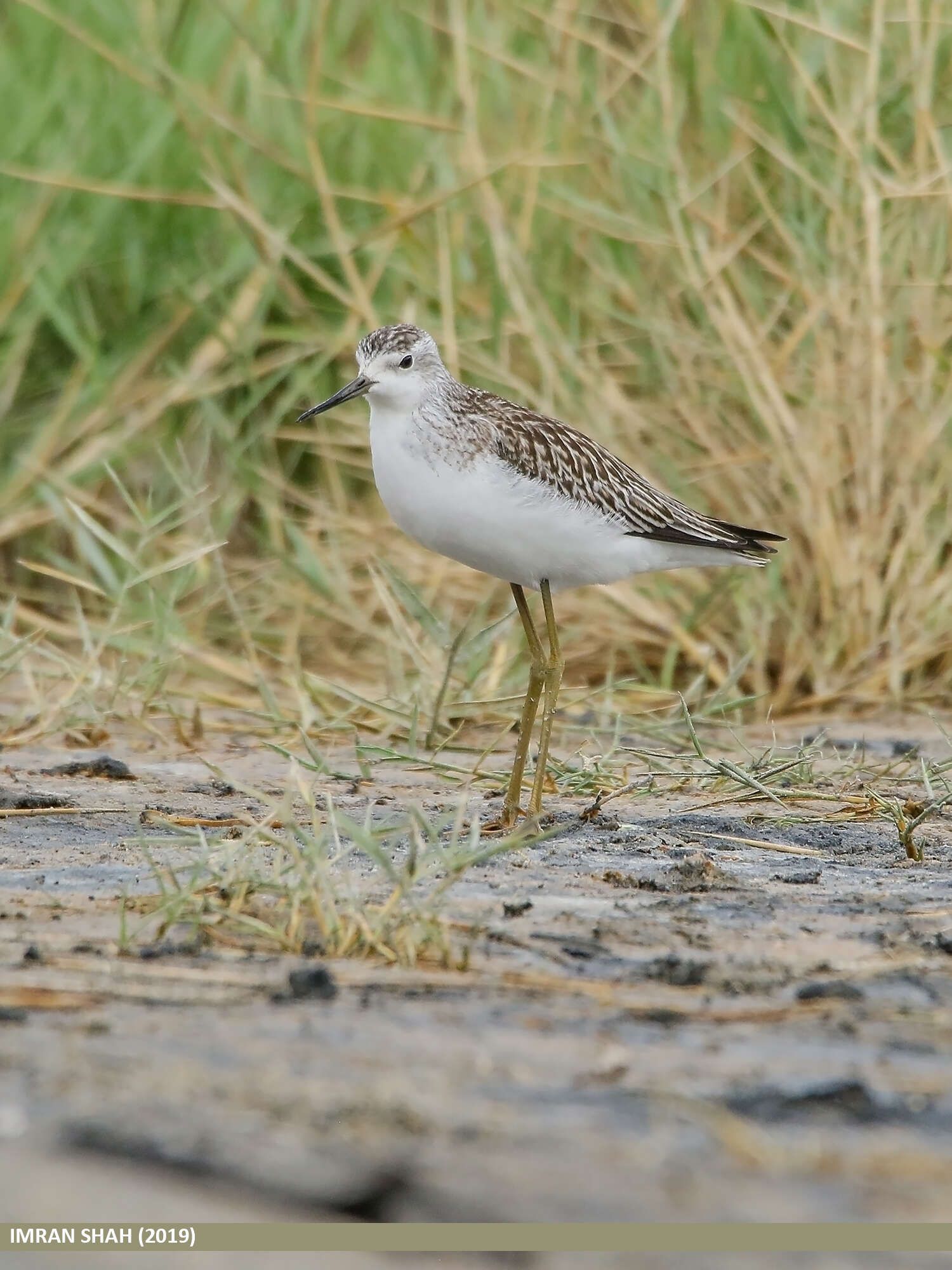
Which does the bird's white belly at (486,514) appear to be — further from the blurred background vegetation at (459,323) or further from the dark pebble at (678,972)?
the dark pebble at (678,972)

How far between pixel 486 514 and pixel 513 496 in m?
0.12

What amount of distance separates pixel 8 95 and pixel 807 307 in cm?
344

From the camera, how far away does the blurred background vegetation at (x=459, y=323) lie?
236 inches

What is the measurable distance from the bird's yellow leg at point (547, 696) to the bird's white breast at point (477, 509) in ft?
0.45

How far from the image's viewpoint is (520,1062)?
7.37 ft

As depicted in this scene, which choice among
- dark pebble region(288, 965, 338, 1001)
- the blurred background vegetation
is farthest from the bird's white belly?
dark pebble region(288, 965, 338, 1001)

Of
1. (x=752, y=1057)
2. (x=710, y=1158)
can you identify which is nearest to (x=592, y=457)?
(x=752, y=1057)

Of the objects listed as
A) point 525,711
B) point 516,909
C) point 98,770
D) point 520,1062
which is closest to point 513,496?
point 525,711

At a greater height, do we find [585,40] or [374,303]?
[585,40]

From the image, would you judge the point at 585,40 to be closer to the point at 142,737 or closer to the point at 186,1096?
the point at 142,737

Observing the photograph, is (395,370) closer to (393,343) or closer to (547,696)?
(393,343)

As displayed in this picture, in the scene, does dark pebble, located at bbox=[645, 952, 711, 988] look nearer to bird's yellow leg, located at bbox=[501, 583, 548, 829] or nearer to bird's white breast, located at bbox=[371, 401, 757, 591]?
bird's yellow leg, located at bbox=[501, 583, 548, 829]

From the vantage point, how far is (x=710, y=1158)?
1.96 m

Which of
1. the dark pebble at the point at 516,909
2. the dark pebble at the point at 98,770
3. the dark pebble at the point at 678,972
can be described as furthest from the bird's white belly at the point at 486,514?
the dark pebble at the point at 678,972
